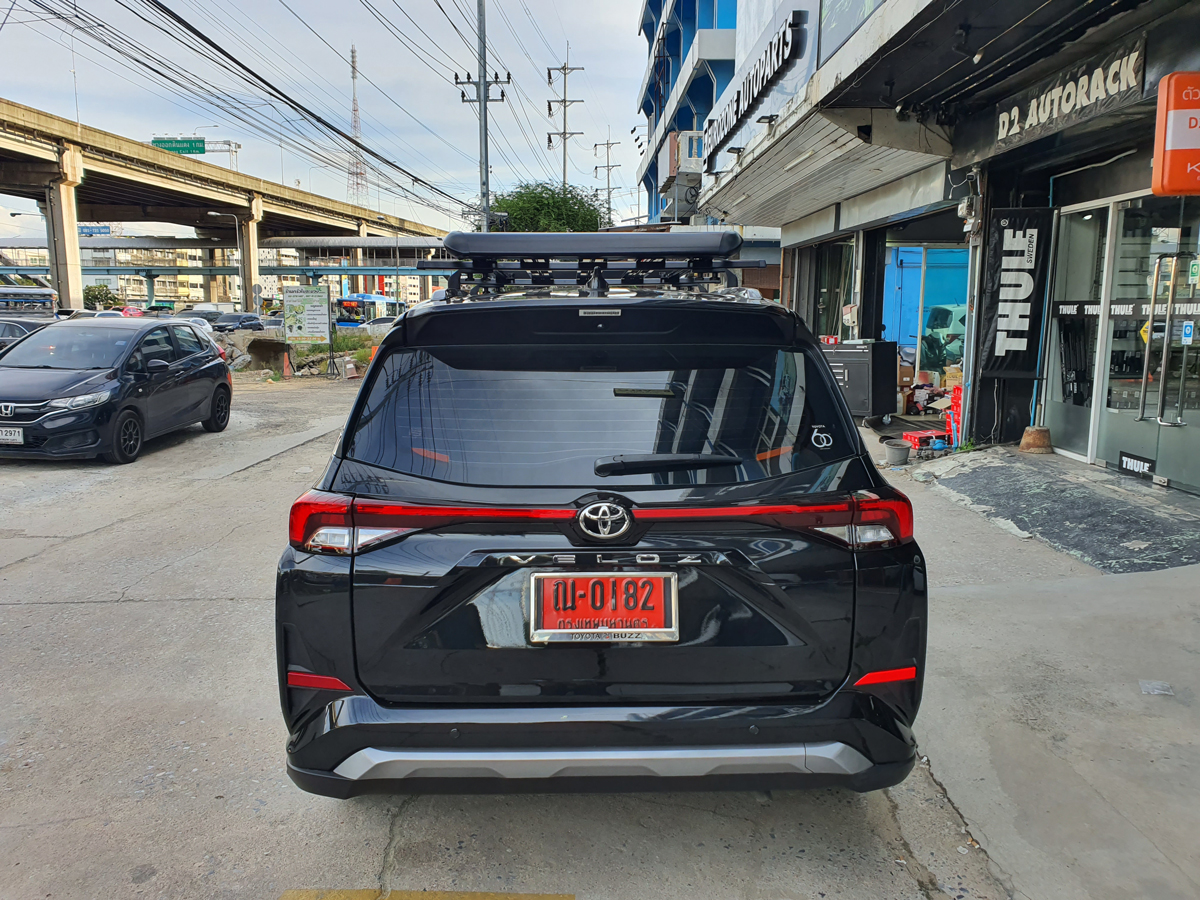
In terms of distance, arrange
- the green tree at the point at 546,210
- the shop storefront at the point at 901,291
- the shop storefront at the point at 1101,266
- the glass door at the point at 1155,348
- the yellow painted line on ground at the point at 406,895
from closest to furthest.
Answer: the yellow painted line on ground at the point at 406,895 < the shop storefront at the point at 1101,266 < the glass door at the point at 1155,348 < the shop storefront at the point at 901,291 < the green tree at the point at 546,210

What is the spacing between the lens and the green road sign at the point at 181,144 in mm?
51062

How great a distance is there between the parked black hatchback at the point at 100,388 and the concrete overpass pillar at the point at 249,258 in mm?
56198

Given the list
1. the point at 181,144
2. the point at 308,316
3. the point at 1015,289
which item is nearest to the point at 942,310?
the point at 1015,289

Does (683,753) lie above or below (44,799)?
above

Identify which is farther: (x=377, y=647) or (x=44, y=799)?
(x=44, y=799)

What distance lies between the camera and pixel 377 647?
230 cm

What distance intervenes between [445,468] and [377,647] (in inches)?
20.3

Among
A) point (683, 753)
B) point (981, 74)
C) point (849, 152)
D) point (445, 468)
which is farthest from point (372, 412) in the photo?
point (849, 152)

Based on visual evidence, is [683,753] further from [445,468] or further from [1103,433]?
[1103,433]

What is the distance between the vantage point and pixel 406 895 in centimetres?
250

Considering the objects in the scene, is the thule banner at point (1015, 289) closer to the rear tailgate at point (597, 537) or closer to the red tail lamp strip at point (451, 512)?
the rear tailgate at point (597, 537)

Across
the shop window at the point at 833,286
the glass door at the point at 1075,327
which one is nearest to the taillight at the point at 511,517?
the glass door at the point at 1075,327

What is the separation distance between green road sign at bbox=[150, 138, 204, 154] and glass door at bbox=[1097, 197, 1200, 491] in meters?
54.9

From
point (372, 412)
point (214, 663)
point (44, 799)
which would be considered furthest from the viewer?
point (214, 663)
